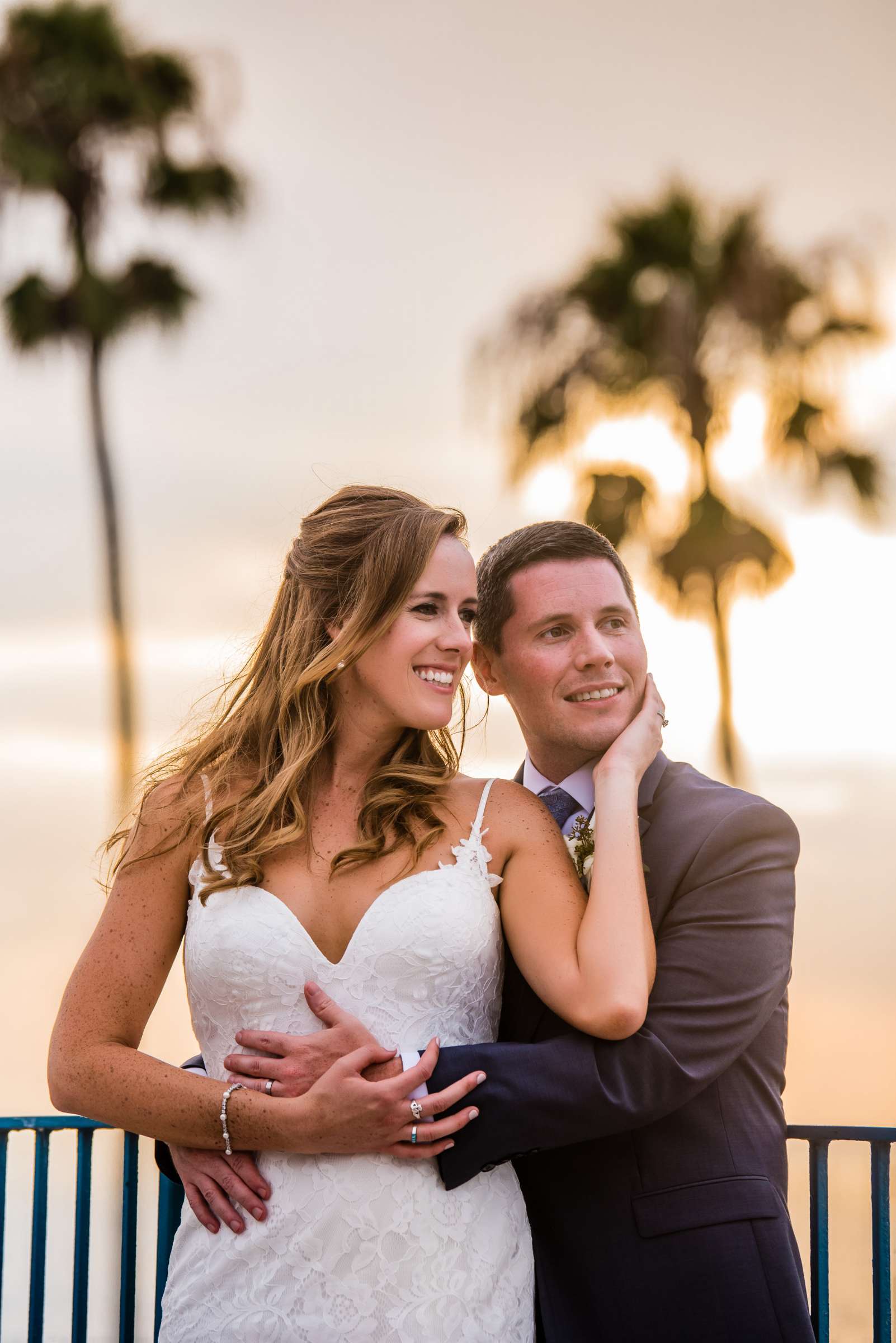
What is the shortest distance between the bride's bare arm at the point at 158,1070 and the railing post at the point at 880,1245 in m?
1.19

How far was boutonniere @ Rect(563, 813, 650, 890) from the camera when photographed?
2797mm

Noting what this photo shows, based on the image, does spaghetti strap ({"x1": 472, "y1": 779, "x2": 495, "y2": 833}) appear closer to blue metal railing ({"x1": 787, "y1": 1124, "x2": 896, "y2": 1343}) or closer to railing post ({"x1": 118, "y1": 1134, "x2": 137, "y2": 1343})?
blue metal railing ({"x1": 787, "y1": 1124, "x2": 896, "y2": 1343})

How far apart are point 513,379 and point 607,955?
54.0ft

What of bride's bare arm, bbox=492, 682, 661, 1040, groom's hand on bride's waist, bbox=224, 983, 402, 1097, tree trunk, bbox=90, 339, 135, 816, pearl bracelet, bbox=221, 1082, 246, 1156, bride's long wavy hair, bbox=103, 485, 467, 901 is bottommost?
pearl bracelet, bbox=221, 1082, 246, 1156

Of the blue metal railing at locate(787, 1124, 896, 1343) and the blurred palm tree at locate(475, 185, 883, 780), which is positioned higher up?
the blurred palm tree at locate(475, 185, 883, 780)

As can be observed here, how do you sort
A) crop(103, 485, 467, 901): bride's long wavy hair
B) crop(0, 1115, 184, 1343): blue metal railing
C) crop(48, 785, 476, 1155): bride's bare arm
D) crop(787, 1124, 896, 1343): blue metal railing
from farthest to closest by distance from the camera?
crop(0, 1115, 184, 1343): blue metal railing → crop(787, 1124, 896, 1343): blue metal railing → crop(103, 485, 467, 901): bride's long wavy hair → crop(48, 785, 476, 1155): bride's bare arm

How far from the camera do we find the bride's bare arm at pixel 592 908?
7.88 ft

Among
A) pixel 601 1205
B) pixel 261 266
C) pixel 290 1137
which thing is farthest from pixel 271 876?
pixel 261 266

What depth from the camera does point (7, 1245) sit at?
328cm

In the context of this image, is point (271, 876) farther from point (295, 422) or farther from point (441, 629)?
point (295, 422)

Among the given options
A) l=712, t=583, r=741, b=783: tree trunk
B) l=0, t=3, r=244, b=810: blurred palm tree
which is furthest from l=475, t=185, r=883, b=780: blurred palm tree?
l=0, t=3, r=244, b=810: blurred palm tree

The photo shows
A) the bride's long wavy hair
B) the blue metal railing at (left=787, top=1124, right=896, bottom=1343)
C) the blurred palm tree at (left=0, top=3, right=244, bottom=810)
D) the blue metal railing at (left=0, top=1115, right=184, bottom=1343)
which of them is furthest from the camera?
the blurred palm tree at (left=0, top=3, right=244, bottom=810)

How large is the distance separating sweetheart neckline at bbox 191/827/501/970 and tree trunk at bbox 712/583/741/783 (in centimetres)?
1479

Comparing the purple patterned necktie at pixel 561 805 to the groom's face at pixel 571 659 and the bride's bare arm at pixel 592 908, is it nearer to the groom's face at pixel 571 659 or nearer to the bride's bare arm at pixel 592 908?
the groom's face at pixel 571 659
